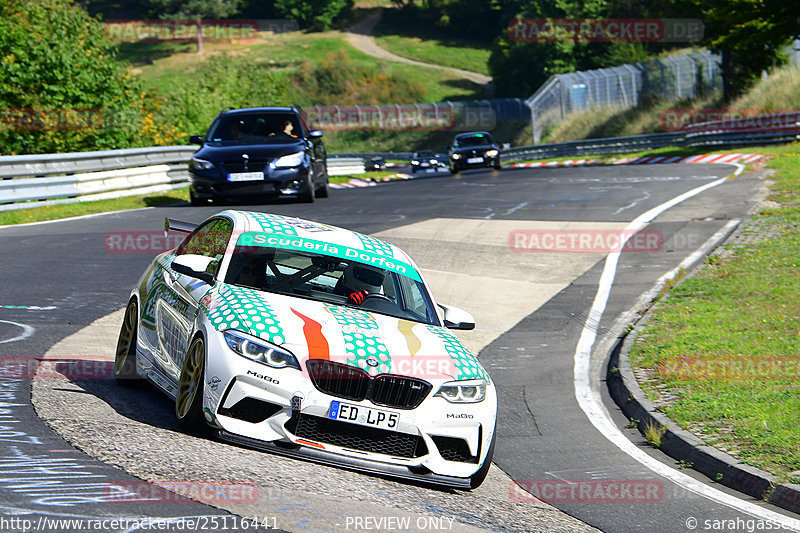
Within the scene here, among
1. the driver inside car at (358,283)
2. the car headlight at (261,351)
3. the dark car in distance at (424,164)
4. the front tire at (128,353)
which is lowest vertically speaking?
the dark car in distance at (424,164)

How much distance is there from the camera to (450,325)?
7902mm

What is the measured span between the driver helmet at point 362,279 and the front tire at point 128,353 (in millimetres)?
1829

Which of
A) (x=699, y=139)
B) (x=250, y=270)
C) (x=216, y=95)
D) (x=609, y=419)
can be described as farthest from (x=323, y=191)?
(x=699, y=139)

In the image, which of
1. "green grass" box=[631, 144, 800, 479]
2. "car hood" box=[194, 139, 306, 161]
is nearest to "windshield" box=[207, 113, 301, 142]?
"car hood" box=[194, 139, 306, 161]

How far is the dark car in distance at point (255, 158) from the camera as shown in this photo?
61.9 ft

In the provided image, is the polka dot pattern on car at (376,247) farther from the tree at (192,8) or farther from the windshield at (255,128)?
the tree at (192,8)

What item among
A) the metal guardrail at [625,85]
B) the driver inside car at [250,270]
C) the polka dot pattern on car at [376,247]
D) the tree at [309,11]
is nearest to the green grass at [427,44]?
the tree at [309,11]

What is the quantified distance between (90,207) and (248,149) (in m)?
4.42

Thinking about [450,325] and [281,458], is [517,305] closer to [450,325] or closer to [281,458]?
[450,325]

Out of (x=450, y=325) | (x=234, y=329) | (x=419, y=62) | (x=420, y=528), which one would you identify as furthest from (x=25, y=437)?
(x=419, y=62)

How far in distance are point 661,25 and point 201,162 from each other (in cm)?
5918

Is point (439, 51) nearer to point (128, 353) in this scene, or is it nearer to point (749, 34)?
point (749, 34)

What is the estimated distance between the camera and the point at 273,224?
822 cm

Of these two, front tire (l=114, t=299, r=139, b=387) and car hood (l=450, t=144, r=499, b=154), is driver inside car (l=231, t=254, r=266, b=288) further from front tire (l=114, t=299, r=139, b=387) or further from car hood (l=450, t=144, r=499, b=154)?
car hood (l=450, t=144, r=499, b=154)
